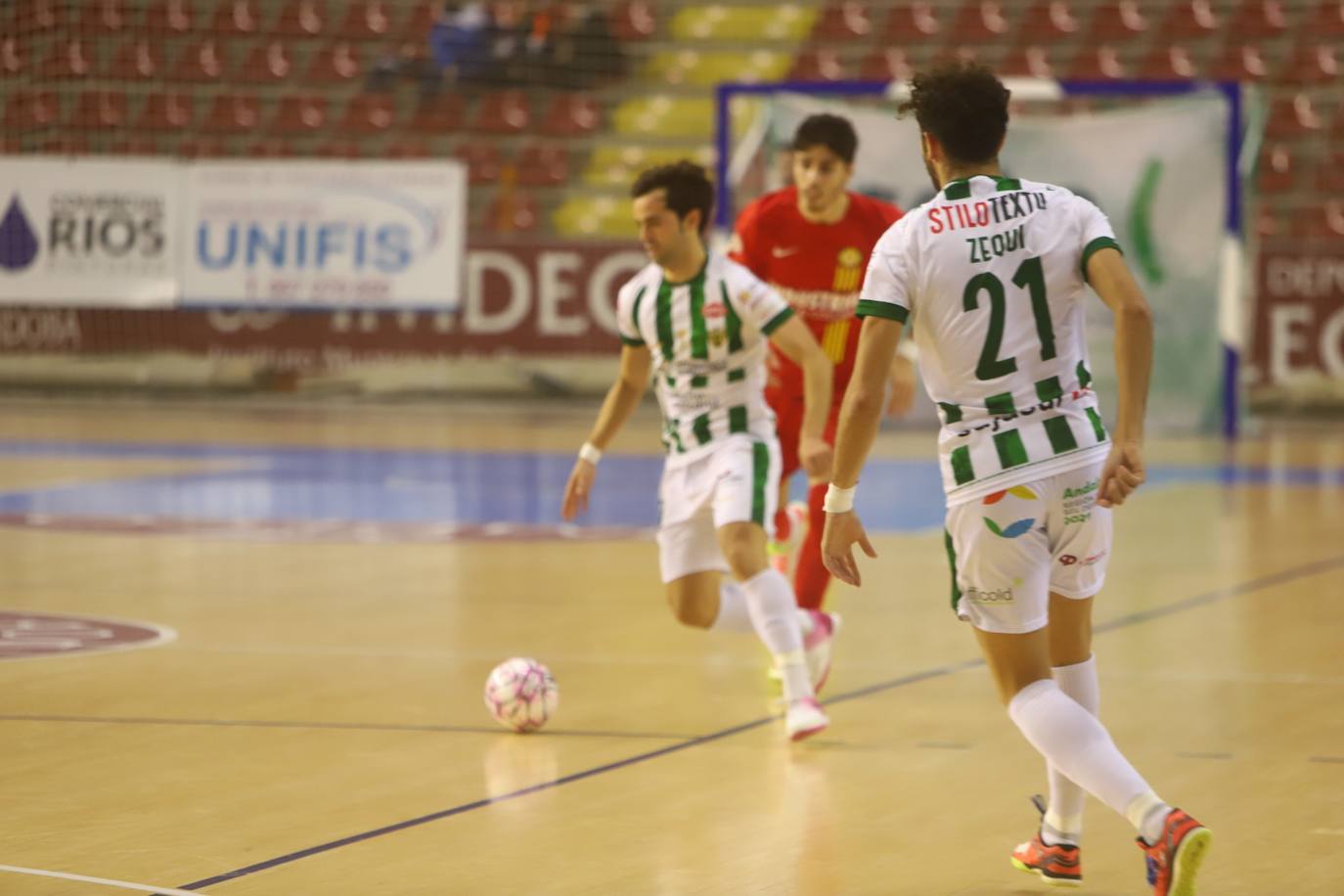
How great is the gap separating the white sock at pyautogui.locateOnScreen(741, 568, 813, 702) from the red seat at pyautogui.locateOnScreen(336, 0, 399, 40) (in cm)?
1862

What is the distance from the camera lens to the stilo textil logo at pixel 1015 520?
13.8 feet

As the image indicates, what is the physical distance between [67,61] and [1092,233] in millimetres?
20345

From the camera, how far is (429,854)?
183 inches

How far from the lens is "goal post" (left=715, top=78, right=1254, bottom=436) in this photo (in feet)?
60.1

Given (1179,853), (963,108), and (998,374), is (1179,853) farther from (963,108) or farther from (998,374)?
(963,108)

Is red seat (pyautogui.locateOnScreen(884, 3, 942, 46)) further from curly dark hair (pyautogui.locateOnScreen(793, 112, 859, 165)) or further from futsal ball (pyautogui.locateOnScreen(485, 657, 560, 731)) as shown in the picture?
futsal ball (pyautogui.locateOnScreen(485, 657, 560, 731))

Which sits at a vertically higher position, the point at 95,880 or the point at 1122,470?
the point at 1122,470

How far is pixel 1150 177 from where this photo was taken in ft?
60.8

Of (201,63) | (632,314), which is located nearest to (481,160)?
(201,63)

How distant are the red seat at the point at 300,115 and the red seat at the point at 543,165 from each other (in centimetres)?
231

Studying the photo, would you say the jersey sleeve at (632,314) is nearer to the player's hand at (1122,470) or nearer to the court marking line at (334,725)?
the court marking line at (334,725)

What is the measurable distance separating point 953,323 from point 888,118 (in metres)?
15.0

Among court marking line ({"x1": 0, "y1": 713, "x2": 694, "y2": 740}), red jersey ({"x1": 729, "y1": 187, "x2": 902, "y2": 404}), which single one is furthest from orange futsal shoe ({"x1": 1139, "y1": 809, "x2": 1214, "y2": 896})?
A: red jersey ({"x1": 729, "y1": 187, "x2": 902, "y2": 404})

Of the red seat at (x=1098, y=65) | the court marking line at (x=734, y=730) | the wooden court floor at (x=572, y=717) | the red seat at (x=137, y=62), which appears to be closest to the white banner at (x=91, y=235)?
the red seat at (x=137, y=62)
